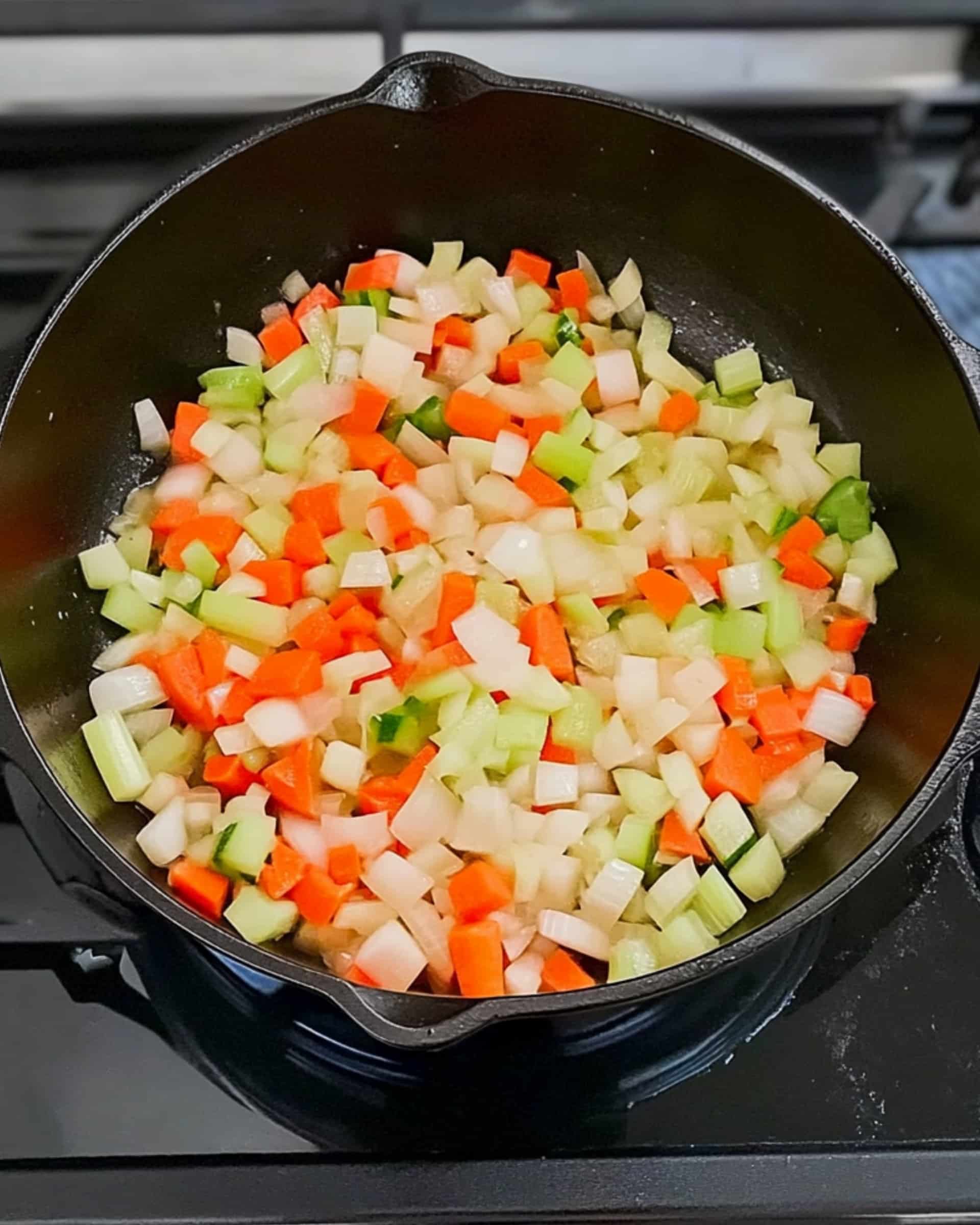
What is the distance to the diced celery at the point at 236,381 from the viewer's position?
4.08 feet

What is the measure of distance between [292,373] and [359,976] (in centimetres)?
60

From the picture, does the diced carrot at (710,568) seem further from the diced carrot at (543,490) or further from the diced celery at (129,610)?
the diced celery at (129,610)

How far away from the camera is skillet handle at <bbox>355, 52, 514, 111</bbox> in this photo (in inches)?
43.4

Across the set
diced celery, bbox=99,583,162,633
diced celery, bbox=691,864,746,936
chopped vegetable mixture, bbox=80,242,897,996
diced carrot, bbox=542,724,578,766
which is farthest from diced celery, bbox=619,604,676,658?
diced celery, bbox=99,583,162,633

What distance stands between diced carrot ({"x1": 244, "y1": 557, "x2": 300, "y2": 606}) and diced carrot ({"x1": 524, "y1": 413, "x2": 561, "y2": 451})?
263 millimetres

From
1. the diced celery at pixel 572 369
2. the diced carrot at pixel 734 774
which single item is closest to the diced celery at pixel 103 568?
the diced celery at pixel 572 369

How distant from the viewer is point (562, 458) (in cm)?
120

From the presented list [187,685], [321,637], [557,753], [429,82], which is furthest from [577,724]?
[429,82]

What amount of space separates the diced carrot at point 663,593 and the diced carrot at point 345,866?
13.9 inches

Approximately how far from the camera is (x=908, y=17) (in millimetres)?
1509

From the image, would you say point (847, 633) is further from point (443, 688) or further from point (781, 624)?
point (443, 688)

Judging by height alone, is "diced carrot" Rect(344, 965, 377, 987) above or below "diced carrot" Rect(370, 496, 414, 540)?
below

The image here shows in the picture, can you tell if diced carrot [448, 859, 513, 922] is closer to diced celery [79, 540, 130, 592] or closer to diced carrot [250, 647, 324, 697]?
diced carrot [250, 647, 324, 697]

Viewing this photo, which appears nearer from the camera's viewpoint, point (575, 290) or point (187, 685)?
point (187, 685)
